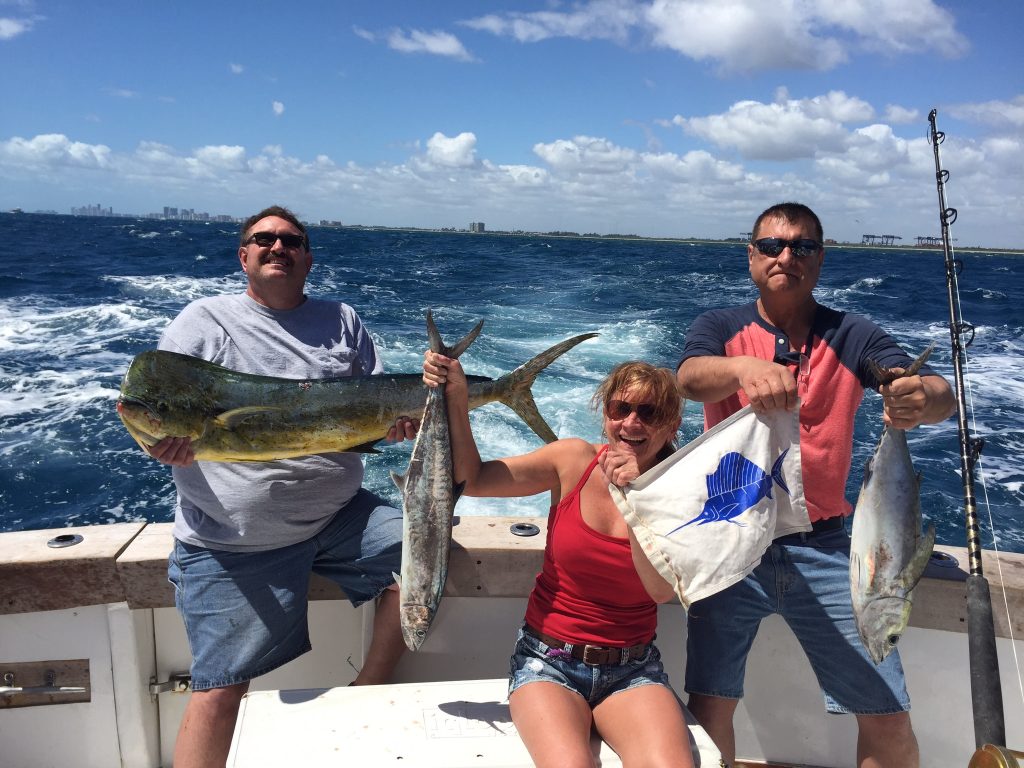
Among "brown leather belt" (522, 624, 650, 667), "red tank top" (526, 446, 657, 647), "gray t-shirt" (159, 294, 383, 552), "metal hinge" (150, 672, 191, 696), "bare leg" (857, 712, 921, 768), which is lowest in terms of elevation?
"metal hinge" (150, 672, 191, 696)

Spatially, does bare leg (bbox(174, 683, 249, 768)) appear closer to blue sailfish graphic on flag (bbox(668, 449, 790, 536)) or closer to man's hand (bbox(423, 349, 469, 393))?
man's hand (bbox(423, 349, 469, 393))

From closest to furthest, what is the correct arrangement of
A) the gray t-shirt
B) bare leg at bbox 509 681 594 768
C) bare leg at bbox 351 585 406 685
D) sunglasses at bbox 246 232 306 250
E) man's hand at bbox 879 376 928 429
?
bare leg at bbox 509 681 594 768 < man's hand at bbox 879 376 928 429 < the gray t-shirt < bare leg at bbox 351 585 406 685 < sunglasses at bbox 246 232 306 250

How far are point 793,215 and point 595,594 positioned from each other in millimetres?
1287

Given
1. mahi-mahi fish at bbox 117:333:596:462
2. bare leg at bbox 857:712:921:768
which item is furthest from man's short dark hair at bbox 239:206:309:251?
bare leg at bbox 857:712:921:768

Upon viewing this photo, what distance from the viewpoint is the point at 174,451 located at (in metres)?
2.12

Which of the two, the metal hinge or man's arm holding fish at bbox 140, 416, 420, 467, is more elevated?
man's arm holding fish at bbox 140, 416, 420, 467

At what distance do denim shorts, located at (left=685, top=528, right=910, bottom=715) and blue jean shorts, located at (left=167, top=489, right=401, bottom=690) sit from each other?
1047 millimetres

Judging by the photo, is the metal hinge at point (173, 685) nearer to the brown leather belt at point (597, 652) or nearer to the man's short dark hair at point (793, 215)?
the brown leather belt at point (597, 652)

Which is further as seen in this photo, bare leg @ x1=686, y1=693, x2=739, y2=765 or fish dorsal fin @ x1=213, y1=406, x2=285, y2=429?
bare leg @ x1=686, y1=693, x2=739, y2=765

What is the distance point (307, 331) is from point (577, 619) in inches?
54.5

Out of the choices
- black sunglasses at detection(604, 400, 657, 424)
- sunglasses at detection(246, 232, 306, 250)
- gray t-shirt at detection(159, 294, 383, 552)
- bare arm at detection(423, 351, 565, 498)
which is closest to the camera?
black sunglasses at detection(604, 400, 657, 424)

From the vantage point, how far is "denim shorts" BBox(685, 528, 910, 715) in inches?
86.8

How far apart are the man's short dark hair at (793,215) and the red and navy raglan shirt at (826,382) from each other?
26 cm

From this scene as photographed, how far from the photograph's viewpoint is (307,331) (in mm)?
2629
